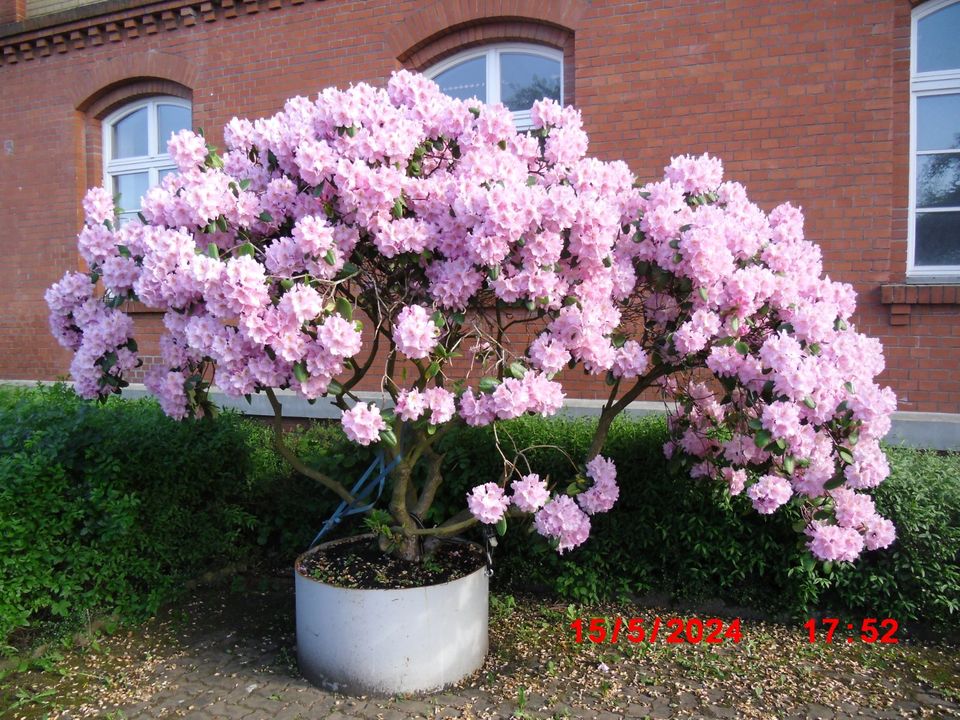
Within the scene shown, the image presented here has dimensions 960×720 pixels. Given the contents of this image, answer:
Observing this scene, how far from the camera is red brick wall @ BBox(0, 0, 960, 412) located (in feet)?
18.4

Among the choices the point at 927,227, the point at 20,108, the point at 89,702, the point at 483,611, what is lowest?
the point at 89,702

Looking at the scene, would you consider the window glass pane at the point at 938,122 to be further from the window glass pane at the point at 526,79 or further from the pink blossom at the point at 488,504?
the pink blossom at the point at 488,504

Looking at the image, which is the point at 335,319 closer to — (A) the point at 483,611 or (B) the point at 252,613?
(A) the point at 483,611

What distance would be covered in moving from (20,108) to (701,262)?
9.20 metres

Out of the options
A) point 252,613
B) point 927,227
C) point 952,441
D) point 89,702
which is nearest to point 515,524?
point 252,613

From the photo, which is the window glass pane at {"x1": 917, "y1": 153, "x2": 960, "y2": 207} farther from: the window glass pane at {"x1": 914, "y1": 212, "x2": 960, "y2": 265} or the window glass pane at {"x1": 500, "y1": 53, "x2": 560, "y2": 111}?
the window glass pane at {"x1": 500, "y1": 53, "x2": 560, "y2": 111}

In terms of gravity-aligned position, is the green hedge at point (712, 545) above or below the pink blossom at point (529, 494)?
below

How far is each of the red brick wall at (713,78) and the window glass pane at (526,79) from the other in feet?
0.77

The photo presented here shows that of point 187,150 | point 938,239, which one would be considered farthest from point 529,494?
point 938,239

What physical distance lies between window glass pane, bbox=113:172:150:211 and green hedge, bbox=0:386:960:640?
4.62 metres

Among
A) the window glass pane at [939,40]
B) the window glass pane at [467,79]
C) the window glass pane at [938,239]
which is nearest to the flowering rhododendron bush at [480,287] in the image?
the window glass pane at [938,239]

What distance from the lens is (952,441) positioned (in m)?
5.24

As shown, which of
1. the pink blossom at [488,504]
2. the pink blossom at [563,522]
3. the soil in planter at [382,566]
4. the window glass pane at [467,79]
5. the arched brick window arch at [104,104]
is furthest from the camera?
the arched brick window arch at [104,104]

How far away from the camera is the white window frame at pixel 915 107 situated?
18.7ft
